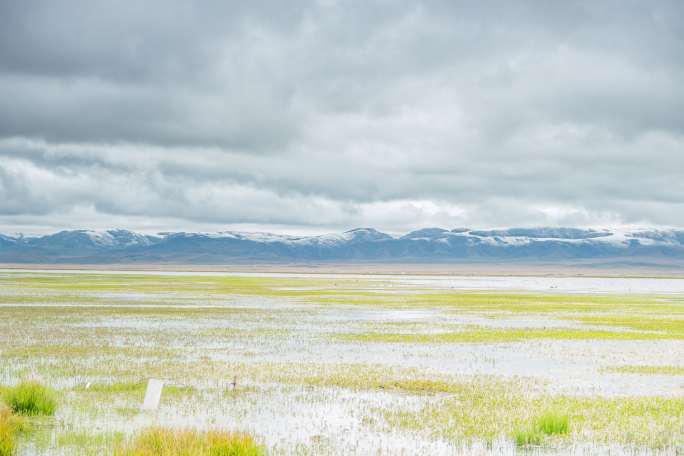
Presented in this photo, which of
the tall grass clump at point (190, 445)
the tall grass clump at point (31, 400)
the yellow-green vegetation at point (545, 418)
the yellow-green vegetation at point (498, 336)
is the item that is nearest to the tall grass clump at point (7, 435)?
the tall grass clump at point (31, 400)

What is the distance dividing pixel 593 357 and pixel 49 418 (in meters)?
21.8

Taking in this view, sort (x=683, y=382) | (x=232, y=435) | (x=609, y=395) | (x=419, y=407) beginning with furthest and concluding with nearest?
(x=683, y=382) → (x=609, y=395) → (x=419, y=407) → (x=232, y=435)

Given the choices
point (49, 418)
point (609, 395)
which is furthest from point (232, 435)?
point (609, 395)

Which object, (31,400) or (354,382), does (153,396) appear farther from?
(354,382)

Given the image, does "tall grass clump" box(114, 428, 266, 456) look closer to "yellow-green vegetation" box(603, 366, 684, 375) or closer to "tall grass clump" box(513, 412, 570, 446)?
"tall grass clump" box(513, 412, 570, 446)

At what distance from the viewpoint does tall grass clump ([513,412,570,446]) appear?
16031 mm

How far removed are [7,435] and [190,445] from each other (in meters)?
3.68

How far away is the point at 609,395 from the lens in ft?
71.7

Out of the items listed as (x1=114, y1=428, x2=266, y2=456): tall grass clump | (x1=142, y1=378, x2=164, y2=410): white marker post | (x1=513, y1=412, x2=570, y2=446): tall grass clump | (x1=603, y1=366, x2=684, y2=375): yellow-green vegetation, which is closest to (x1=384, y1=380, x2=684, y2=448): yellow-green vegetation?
(x1=513, y1=412, x2=570, y2=446): tall grass clump

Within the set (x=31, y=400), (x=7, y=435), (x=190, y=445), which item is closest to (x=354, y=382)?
(x=31, y=400)

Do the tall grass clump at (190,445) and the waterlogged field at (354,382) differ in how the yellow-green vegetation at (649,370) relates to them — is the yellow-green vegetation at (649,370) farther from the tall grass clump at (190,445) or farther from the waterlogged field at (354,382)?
the tall grass clump at (190,445)

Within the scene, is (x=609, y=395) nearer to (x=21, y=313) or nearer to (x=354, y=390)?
(x=354, y=390)

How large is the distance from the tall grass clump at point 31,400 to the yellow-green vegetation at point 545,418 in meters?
8.25

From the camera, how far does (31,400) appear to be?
1789cm
